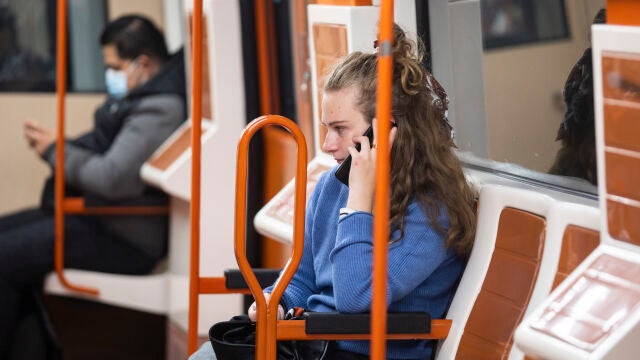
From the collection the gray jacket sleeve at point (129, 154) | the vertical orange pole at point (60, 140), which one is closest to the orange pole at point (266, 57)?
the gray jacket sleeve at point (129, 154)

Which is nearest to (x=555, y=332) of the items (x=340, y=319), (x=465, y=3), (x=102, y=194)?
(x=340, y=319)

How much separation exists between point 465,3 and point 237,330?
1034 mm

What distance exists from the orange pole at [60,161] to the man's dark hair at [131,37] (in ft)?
1.07

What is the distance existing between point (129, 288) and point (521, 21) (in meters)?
2.77

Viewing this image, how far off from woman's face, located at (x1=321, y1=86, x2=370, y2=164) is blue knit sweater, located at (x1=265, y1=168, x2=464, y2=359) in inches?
7.0

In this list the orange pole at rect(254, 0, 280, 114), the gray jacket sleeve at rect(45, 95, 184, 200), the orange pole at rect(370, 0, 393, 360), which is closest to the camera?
the orange pole at rect(370, 0, 393, 360)

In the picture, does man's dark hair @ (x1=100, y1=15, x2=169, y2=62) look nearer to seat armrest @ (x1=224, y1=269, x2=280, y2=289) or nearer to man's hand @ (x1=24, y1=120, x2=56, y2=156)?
man's hand @ (x1=24, y1=120, x2=56, y2=156)

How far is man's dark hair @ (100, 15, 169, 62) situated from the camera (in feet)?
16.9

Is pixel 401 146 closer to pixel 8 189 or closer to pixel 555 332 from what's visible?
pixel 555 332

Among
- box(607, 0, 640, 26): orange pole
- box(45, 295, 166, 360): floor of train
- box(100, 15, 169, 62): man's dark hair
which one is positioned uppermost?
box(100, 15, 169, 62): man's dark hair

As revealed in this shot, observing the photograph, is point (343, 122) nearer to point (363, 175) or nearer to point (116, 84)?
point (363, 175)

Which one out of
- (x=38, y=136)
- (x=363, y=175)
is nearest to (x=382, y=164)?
(x=363, y=175)

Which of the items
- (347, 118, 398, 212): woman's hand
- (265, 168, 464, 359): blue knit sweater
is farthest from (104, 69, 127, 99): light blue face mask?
(347, 118, 398, 212): woman's hand

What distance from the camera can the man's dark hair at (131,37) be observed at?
515 centimetres
